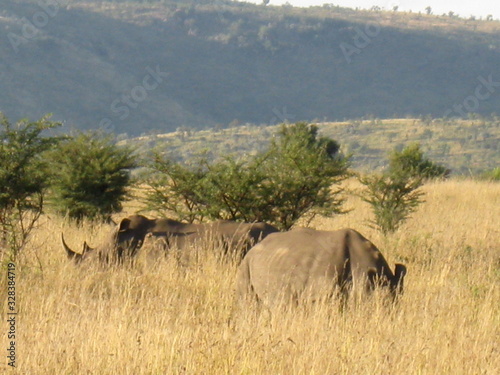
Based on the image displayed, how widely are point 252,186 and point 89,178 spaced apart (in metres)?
3.07

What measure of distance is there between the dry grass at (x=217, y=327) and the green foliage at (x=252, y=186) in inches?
103

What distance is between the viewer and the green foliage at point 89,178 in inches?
479

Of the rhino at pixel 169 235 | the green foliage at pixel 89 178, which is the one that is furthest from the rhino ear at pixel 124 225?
the green foliage at pixel 89 178

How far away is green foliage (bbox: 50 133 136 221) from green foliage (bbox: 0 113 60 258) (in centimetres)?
331

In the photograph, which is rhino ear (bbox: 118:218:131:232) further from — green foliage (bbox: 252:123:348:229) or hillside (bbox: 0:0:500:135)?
hillside (bbox: 0:0:500:135)

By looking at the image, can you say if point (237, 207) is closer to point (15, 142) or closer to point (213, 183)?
point (213, 183)

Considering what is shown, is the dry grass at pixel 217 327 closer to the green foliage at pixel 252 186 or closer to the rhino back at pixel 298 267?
the rhino back at pixel 298 267

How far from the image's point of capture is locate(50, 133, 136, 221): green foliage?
39.9 feet

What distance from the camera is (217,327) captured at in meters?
5.55

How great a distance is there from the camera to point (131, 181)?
12.3 meters

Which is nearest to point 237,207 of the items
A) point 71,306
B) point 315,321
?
point 71,306

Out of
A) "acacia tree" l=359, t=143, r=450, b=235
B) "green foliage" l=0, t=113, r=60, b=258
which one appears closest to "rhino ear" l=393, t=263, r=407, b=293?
"green foliage" l=0, t=113, r=60, b=258

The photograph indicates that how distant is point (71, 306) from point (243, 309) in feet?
4.30

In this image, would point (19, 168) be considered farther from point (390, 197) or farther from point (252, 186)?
point (390, 197)
